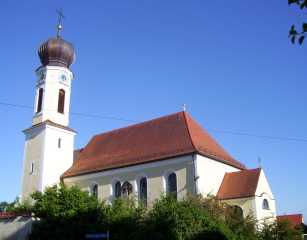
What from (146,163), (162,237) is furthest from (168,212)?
(146,163)

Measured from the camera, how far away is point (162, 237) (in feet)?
44.5

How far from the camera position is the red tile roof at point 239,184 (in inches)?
771

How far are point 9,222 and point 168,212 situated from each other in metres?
9.17

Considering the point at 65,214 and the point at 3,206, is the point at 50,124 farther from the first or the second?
the point at 3,206

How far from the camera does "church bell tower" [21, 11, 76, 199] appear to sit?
25.6 meters

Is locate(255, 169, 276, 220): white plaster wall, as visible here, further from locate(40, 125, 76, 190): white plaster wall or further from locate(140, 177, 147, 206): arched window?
locate(40, 125, 76, 190): white plaster wall

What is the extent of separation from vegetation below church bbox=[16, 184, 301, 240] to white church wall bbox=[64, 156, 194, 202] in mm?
2711

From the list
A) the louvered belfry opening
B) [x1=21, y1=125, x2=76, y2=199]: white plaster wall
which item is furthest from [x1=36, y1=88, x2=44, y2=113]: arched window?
[x1=21, y1=125, x2=76, y2=199]: white plaster wall

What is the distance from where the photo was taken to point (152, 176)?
21266 mm

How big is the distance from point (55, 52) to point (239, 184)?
1785 centimetres

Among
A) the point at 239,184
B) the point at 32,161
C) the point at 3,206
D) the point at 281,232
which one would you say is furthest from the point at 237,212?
the point at 3,206

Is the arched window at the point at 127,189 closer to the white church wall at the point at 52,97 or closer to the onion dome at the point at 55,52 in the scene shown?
the white church wall at the point at 52,97

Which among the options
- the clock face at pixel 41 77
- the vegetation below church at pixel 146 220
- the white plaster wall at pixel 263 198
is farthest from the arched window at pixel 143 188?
the clock face at pixel 41 77

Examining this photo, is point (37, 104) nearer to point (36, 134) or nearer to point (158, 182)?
point (36, 134)
